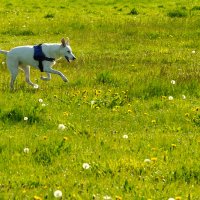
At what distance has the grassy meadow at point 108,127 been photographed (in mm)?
6352

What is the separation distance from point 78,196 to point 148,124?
3.48 metres

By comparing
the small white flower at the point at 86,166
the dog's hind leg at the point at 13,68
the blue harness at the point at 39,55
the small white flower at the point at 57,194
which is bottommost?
the dog's hind leg at the point at 13,68

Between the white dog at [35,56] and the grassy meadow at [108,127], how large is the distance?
0.38m

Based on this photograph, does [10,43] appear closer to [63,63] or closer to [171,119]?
[63,63]

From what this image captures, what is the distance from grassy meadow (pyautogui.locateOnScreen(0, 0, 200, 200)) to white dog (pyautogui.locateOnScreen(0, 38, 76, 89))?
384mm

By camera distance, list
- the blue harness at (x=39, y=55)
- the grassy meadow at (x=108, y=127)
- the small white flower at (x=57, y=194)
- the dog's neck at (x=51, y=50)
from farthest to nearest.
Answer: the dog's neck at (x=51, y=50), the blue harness at (x=39, y=55), the grassy meadow at (x=108, y=127), the small white flower at (x=57, y=194)

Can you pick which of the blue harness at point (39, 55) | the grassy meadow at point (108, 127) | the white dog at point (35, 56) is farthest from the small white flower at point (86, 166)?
the blue harness at point (39, 55)

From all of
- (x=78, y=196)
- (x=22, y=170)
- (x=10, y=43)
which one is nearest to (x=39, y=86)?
(x=22, y=170)

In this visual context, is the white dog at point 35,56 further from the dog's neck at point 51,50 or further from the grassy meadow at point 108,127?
the grassy meadow at point 108,127

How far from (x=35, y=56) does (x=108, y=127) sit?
155 inches

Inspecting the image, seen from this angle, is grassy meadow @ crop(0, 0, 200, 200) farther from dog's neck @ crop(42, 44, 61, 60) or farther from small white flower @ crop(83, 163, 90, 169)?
dog's neck @ crop(42, 44, 61, 60)

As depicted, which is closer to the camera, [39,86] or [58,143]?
[58,143]

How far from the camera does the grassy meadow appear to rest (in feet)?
20.8

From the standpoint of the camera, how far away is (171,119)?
942cm
